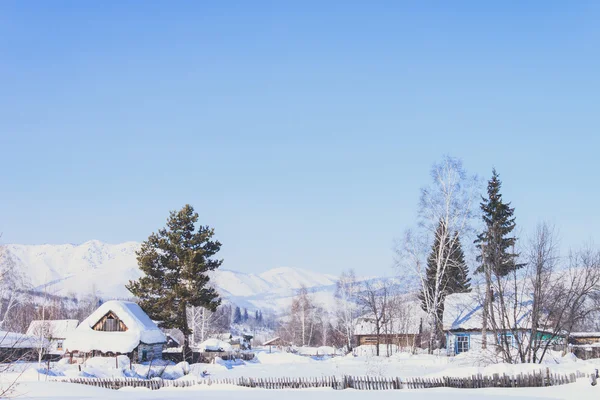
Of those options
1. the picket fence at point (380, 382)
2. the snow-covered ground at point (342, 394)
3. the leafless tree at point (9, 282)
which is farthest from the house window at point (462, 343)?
the leafless tree at point (9, 282)

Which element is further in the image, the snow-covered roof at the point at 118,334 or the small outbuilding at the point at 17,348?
the snow-covered roof at the point at 118,334

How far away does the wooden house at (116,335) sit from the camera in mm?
45875

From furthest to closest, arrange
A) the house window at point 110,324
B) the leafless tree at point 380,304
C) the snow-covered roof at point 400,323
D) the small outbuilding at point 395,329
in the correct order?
the snow-covered roof at point 400,323 → the small outbuilding at point 395,329 → the leafless tree at point 380,304 → the house window at point 110,324

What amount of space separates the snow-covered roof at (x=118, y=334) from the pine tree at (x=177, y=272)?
5.39 feet

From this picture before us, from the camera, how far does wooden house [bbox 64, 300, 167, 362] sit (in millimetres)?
45875

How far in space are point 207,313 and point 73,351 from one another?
1529 inches

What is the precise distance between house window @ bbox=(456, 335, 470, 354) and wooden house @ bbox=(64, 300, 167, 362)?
24254mm

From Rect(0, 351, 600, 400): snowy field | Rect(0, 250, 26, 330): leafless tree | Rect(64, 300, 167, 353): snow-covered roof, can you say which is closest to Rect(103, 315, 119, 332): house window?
Rect(64, 300, 167, 353): snow-covered roof

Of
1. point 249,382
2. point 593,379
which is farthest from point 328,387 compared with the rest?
point 593,379

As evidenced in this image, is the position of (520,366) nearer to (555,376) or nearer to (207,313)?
(555,376)

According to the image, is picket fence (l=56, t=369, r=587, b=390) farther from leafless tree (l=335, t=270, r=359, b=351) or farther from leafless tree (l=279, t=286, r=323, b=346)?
leafless tree (l=279, t=286, r=323, b=346)

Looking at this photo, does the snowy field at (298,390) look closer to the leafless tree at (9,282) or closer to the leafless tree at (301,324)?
the leafless tree at (9,282)

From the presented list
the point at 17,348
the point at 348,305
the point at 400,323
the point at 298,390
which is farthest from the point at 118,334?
the point at 348,305

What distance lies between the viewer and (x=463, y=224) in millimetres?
44438
